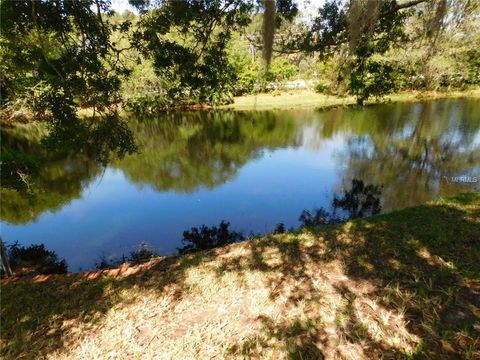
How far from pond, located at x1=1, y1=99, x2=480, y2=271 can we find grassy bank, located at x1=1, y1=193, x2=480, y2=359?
3278mm

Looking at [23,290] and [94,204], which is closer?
[23,290]

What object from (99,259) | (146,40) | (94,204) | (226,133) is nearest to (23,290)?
(99,259)

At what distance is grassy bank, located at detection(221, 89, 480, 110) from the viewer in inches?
1165

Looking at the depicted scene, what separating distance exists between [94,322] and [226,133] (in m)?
20.4

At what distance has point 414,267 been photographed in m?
3.90

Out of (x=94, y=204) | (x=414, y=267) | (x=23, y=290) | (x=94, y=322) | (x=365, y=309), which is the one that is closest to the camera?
(x=365, y=309)

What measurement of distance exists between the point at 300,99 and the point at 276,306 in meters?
32.9

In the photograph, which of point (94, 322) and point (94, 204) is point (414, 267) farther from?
point (94, 204)

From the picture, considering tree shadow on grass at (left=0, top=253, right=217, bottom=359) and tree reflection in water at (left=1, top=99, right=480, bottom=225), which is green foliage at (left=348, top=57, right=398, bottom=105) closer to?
tree reflection in water at (left=1, top=99, right=480, bottom=225)

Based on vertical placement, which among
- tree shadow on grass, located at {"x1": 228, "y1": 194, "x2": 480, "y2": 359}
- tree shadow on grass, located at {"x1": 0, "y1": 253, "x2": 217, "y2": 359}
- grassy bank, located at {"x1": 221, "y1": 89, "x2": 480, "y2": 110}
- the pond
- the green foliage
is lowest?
the pond

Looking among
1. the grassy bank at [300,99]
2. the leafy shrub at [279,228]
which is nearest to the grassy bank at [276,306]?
the leafy shrub at [279,228]

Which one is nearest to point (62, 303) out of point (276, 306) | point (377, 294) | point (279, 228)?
point (276, 306)

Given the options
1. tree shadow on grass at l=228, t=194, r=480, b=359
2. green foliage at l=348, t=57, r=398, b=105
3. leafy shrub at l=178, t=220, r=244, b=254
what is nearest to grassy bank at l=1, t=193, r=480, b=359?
tree shadow on grass at l=228, t=194, r=480, b=359

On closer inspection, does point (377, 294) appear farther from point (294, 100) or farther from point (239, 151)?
point (294, 100)
